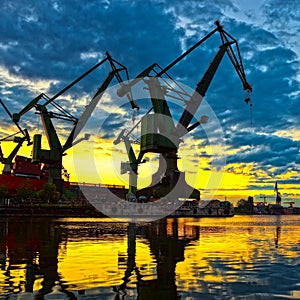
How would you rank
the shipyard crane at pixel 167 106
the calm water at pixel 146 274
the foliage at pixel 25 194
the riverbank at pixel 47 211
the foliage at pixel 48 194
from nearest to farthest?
the calm water at pixel 146 274
the shipyard crane at pixel 167 106
the riverbank at pixel 47 211
the foliage at pixel 25 194
the foliage at pixel 48 194

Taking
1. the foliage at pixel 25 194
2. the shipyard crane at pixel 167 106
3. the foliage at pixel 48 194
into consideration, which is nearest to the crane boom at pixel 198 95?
the shipyard crane at pixel 167 106

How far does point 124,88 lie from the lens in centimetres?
7781

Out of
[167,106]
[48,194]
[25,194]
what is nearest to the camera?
[167,106]

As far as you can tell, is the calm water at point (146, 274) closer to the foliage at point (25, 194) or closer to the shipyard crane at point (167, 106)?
the shipyard crane at point (167, 106)

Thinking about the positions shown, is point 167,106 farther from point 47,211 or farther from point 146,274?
point 146,274

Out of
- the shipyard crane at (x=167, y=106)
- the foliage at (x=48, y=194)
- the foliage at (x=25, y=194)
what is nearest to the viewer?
the shipyard crane at (x=167, y=106)

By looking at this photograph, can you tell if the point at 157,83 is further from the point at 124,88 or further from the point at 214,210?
the point at 214,210

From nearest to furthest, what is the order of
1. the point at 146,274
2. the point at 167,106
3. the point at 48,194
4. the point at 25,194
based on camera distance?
the point at 146,274, the point at 167,106, the point at 25,194, the point at 48,194

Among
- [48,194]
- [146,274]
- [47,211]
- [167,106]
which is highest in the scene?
[167,106]

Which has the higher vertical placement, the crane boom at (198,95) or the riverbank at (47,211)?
the crane boom at (198,95)

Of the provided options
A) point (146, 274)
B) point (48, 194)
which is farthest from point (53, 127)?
point (146, 274)

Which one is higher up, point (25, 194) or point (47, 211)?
A: point (25, 194)

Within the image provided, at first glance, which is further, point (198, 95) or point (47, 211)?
point (47, 211)

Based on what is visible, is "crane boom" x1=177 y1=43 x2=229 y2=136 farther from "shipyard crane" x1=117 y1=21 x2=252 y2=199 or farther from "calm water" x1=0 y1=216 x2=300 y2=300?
"calm water" x1=0 y1=216 x2=300 y2=300
